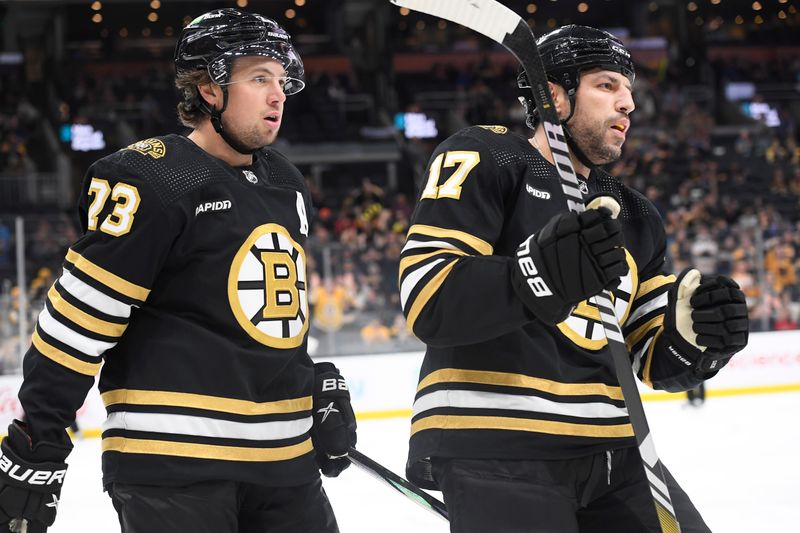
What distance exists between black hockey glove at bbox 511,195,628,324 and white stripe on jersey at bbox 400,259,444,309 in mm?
156

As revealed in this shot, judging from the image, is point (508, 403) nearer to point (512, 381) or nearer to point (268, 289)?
point (512, 381)

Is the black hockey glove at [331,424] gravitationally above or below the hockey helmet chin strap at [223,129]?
below

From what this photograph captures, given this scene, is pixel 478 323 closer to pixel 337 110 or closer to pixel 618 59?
pixel 618 59

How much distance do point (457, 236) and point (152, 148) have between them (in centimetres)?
59

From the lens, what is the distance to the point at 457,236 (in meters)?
1.67

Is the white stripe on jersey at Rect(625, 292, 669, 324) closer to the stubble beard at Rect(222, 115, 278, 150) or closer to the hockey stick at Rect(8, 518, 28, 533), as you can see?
the stubble beard at Rect(222, 115, 278, 150)

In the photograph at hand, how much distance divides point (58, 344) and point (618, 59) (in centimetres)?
111

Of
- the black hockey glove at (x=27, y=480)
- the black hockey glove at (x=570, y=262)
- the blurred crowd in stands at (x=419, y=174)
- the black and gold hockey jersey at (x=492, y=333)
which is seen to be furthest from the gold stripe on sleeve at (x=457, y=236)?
the blurred crowd in stands at (x=419, y=174)

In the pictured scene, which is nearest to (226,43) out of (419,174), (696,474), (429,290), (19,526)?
(429,290)

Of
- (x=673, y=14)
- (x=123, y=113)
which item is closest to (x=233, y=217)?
(x=123, y=113)

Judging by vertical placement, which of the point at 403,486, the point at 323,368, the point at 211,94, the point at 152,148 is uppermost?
the point at 211,94

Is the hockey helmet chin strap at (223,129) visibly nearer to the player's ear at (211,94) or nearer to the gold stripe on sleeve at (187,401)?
the player's ear at (211,94)

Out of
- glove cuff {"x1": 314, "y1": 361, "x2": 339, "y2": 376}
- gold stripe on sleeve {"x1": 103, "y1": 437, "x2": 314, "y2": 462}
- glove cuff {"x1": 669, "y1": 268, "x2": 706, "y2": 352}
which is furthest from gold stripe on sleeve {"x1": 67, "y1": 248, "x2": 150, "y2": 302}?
glove cuff {"x1": 669, "y1": 268, "x2": 706, "y2": 352}

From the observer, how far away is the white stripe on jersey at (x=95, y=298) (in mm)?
1755
